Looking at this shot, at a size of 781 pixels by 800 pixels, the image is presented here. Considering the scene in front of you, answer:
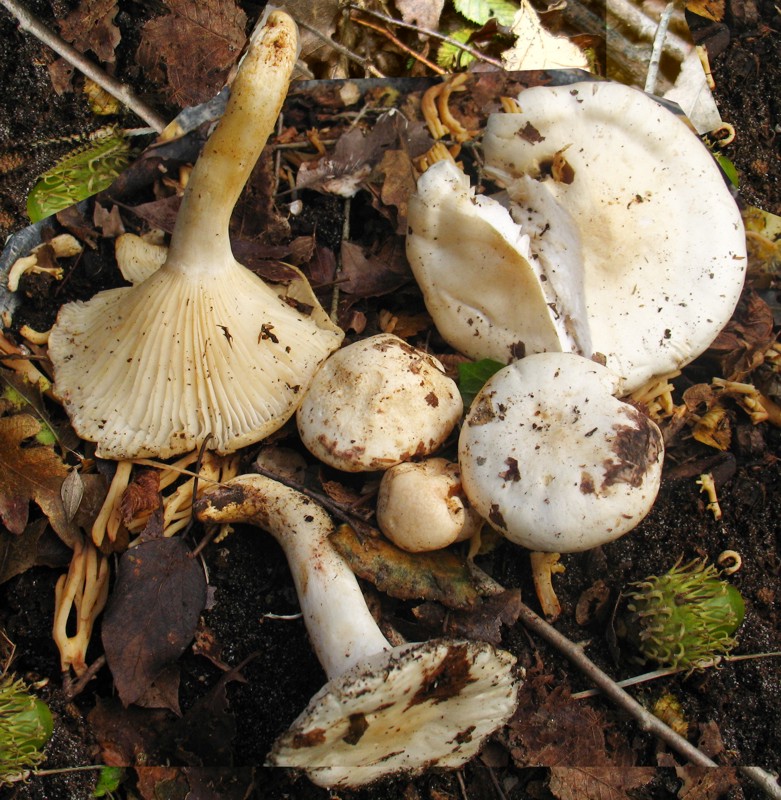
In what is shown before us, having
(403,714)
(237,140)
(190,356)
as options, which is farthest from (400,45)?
(403,714)

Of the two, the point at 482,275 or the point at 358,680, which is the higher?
the point at 482,275

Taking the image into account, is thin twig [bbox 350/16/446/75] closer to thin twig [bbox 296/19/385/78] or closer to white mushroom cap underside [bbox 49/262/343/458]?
thin twig [bbox 296/19/385/78]

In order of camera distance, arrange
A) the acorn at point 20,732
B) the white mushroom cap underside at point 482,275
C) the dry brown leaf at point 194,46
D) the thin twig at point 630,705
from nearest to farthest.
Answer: the acorn at point 20,732 < the thin twig at point 630,705 < the white mushroom cap underside at point 482,275 < the dry brown leaf at point 194,46

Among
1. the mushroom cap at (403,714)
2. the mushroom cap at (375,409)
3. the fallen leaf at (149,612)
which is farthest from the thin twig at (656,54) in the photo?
the fallen leaf at (149,612)

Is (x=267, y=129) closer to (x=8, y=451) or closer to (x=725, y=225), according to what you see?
(x=8, y=451)

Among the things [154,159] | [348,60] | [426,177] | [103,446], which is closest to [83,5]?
[154,159]

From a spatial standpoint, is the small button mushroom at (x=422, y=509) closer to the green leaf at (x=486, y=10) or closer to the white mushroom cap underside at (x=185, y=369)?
the white mushroom cap underside at (x=185, y=369)

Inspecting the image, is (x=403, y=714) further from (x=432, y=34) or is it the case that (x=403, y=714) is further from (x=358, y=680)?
(x=432, y=34)
